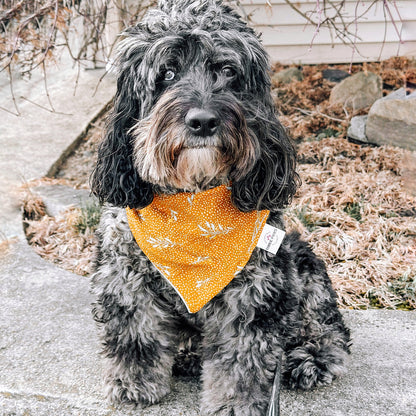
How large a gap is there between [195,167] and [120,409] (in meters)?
1.25

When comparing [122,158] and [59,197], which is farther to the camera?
[59,197]

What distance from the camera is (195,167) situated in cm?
233

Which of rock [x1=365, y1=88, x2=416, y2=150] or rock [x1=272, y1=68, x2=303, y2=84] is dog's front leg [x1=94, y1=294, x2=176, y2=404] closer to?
rock [x1=365, y1=88, x2=416, y2=150]

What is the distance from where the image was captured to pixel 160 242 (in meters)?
2.58

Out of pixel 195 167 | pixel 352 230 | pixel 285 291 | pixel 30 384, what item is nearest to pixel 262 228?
pixel 285 291

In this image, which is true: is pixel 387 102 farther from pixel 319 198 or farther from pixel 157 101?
pixel 157 101

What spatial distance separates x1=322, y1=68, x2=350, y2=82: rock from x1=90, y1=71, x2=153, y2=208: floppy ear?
17.0ft

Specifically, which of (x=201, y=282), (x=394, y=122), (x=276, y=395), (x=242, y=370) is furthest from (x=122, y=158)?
(x=394, y=122)

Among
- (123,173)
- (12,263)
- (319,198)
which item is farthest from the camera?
(319,198)

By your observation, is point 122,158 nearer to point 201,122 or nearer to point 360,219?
point 201,122

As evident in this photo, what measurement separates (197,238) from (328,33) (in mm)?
5648

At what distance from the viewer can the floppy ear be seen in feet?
8.36

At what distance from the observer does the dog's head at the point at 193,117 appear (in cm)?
226

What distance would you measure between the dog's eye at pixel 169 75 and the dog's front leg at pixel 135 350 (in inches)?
39.6
